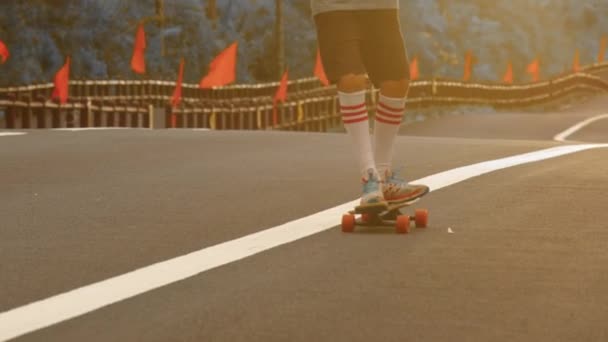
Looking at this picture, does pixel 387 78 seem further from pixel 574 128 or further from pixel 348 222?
pixel 574 128

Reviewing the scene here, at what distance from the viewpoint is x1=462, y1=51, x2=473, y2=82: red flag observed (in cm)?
8788

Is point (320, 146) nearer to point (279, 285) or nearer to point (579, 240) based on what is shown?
point (579, 240)

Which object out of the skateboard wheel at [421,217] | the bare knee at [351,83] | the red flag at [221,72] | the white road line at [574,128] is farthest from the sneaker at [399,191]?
the red flag at [221,72]

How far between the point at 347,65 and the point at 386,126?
0.50 m

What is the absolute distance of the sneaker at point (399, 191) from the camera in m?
8.21

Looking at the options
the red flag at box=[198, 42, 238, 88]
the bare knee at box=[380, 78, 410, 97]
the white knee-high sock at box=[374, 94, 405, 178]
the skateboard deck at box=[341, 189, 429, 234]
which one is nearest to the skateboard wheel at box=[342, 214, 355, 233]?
the skateboard deck at box=[341, 189, 429, 234]

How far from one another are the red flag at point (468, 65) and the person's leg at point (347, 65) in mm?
78773

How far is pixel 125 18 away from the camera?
5306 centimetres

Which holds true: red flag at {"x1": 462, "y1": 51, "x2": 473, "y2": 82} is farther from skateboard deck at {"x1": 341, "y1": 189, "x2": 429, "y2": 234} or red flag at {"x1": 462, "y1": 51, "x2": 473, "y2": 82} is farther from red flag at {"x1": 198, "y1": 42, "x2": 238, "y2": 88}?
skateboard deck at {"x1": 341, "y1": 189, "x2": 429, "y2": 234}

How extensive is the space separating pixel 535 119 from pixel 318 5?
38.6 metres

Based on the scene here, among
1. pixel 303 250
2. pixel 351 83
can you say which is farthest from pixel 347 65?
pixel 303 250

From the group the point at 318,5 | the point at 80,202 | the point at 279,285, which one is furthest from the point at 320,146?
the point at 279,285

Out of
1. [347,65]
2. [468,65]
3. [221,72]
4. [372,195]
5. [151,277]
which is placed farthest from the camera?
[468,65]

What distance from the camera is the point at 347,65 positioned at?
8.30m
